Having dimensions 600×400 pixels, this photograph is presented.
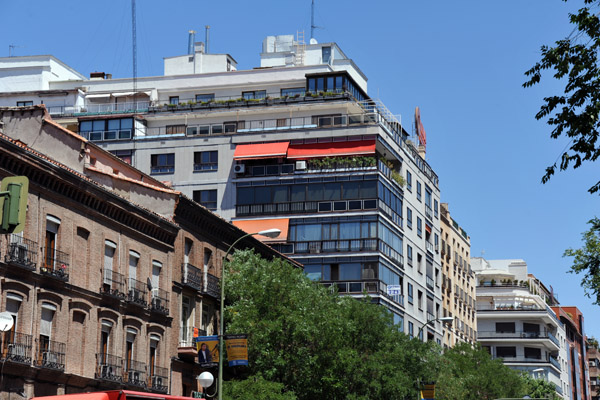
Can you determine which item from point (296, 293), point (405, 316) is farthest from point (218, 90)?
point (296, 293)

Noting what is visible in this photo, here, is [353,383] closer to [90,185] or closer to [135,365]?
[135,365]

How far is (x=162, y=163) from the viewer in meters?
84.9

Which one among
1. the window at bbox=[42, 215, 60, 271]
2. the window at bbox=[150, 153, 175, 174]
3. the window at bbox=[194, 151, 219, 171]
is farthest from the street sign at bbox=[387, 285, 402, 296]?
the window at bbox=[42, 215, 60, 271]

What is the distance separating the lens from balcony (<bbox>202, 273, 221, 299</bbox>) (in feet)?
175

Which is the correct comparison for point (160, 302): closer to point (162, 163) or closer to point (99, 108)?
point (162, 163)

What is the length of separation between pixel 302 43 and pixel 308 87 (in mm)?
13841

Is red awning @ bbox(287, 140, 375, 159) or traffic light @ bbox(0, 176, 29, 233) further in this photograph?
red awning @ bbox(287, 140, 375, 159)

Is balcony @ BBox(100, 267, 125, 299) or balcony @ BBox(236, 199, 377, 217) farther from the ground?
balcony @ BBox(236, 199, 377, 217)

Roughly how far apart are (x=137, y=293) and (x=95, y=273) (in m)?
3.37

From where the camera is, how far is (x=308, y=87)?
8844 cm

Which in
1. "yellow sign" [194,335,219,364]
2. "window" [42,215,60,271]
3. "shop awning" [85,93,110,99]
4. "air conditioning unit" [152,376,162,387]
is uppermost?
"shop awning" [85,93,110,99]

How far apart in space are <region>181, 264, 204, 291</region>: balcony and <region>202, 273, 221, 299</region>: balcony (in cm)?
57

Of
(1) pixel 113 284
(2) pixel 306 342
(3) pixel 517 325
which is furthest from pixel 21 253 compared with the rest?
(3) pixel 517 325

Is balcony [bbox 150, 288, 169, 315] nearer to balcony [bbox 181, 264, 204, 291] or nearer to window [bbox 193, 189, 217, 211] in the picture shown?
balcony [bbox 181, 264, 204, 291]
